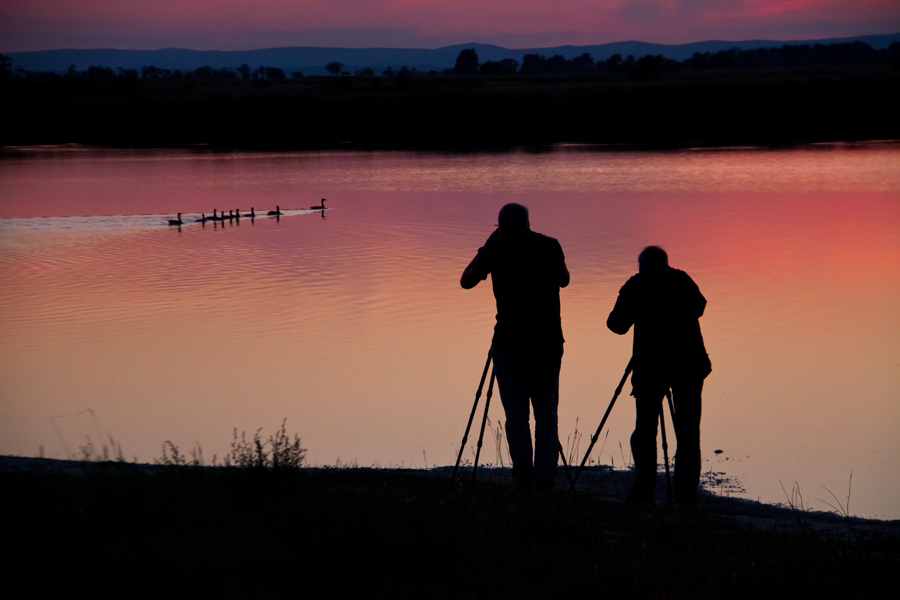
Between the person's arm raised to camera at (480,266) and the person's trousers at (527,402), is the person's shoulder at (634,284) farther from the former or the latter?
the person's arm raised to camera at (480,266)

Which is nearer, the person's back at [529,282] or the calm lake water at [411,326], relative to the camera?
the person's back at [529,282]

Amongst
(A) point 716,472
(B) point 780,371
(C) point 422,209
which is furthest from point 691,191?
(A) point 716,472

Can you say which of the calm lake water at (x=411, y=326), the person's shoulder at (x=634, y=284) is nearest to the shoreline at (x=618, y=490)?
the calm lake water at (x=411, y=326)

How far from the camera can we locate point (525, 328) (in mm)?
5605

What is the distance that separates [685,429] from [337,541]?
8.93ft

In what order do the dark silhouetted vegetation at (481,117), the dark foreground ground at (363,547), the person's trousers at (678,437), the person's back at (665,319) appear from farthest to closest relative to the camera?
the dark silhouetted vegetation at (481,117) → the person's trousers at (678,437) → the person's back at (665,319) → the dark foreground ground at (363,547)

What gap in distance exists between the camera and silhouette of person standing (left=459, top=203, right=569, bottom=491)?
560 cm

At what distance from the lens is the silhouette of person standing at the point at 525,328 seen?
5598 millimetres

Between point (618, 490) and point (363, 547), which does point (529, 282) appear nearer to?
point (363, 547)

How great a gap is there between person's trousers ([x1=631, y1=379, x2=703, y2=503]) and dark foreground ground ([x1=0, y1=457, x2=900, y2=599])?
61cm

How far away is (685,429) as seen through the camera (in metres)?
6.00

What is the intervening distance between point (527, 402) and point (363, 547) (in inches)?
71.6

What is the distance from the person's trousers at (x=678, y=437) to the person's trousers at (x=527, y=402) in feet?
2.07

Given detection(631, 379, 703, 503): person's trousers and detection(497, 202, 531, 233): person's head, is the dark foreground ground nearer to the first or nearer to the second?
detection(631, 379, 703, 503): person's trousers
